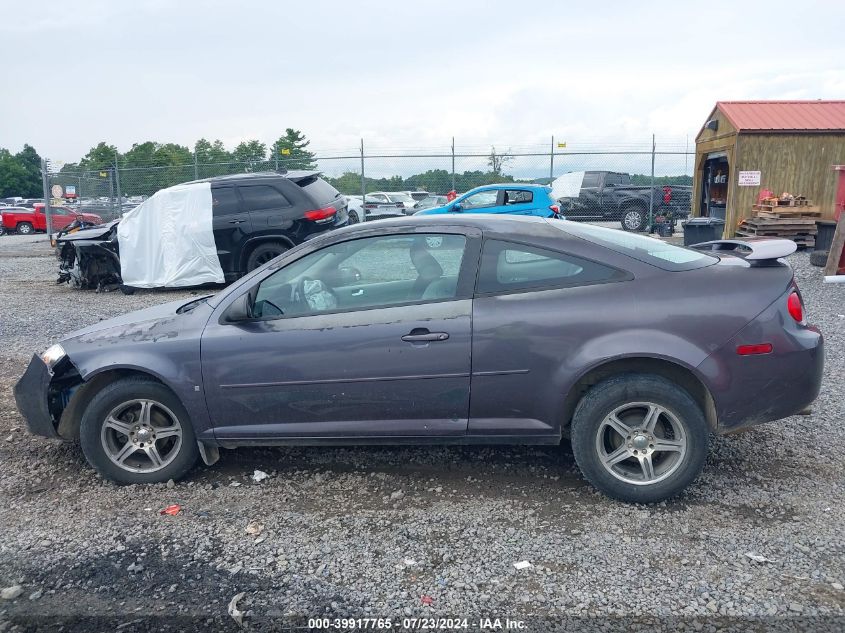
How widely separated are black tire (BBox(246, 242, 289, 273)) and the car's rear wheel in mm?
12670

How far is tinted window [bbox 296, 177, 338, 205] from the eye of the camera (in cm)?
1120

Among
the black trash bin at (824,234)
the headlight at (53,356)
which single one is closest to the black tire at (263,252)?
the headlight at (53,356)

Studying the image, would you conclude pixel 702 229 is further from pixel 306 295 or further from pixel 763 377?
pixel 306 295

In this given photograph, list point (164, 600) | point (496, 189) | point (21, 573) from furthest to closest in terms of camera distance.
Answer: point (496, 189), point (21, 573), point (164, 600)

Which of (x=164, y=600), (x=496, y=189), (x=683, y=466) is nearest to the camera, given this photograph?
(x=164, y=600)

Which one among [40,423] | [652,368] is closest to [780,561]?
[652,368]

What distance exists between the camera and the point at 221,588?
3137 mm

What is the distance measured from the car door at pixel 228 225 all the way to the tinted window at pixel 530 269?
786cm

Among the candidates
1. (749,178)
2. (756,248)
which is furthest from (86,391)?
(749,178)

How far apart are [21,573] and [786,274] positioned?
4.18 m

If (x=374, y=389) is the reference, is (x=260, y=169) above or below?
above

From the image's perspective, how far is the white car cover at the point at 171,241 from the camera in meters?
11.3

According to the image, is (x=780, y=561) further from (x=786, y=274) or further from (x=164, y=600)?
(x=164, y=600)

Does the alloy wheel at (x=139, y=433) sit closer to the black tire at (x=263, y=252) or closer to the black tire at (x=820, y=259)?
the black tire at (x=263, y=252)
